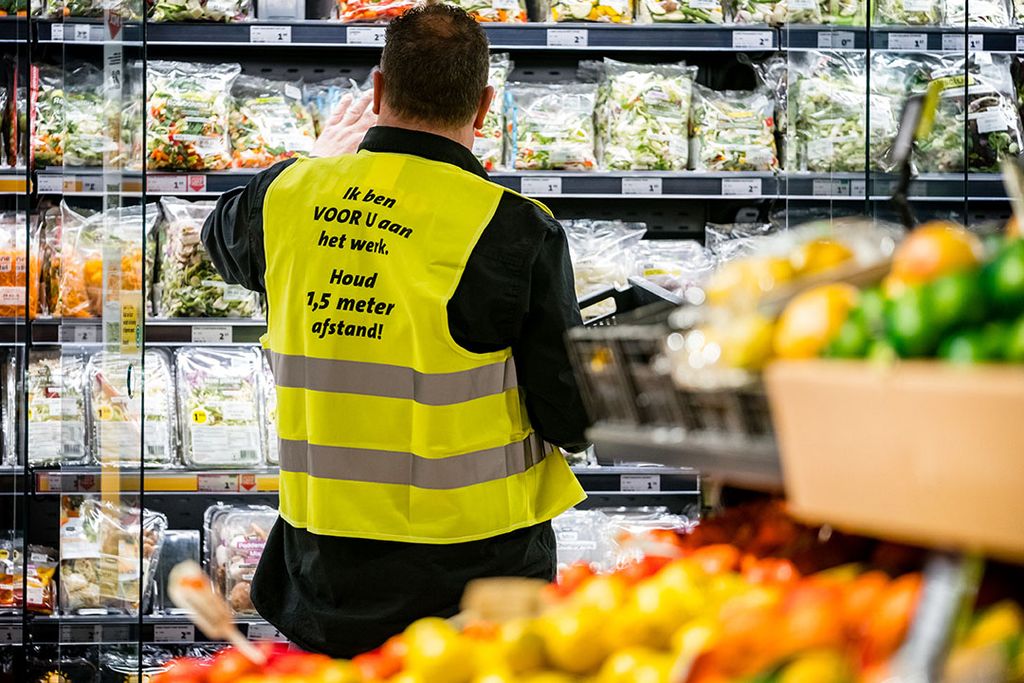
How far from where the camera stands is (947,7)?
293 cm

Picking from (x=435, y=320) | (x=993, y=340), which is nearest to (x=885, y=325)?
(x=993, y=340)

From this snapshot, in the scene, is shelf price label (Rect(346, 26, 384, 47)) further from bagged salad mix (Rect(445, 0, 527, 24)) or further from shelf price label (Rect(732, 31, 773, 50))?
shelf price label (Rect(732, 31, 773, 50))

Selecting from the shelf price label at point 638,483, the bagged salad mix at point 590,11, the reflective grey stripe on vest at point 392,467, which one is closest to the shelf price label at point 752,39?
the bagged salad mix at point 590,11

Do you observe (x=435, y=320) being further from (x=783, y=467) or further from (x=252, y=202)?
(x=783, y=467)

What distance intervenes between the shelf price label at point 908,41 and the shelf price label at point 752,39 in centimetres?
69

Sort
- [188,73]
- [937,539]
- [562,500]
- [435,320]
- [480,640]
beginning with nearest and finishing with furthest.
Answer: [937,539] → [480,640] → [435,320] → [562,500] → [188,73]

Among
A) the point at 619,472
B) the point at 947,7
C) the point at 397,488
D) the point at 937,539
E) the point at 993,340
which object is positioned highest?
the point at 947,7

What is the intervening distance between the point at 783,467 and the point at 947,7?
2446mm

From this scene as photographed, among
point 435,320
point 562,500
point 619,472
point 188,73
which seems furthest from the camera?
point 188,73

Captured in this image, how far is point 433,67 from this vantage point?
2119mm

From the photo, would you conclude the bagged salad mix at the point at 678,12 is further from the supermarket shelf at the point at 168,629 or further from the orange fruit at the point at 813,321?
the orange fruit at the point at 813,321

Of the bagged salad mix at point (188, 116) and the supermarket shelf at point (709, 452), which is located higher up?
the bagged salad mix at point (188, 116)

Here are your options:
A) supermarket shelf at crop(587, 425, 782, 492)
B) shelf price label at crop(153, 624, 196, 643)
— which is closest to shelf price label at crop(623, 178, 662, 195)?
shelf price label at crop(153, 624, 196, 643)

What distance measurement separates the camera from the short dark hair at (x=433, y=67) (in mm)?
2121
